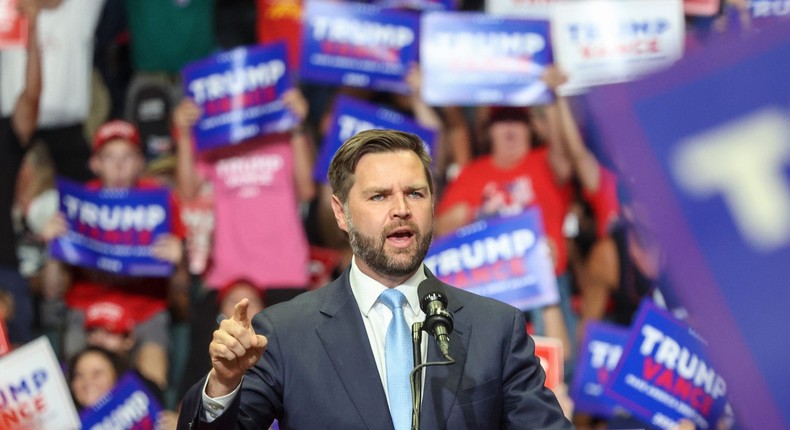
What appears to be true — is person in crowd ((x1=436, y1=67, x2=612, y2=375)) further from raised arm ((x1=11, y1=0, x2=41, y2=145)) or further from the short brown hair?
the short brown hair

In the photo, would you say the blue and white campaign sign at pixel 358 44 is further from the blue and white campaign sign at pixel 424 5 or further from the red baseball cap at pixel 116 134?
the red baseball cap at pixel 116 134

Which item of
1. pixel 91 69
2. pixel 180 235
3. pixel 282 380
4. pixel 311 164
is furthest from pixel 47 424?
pixel 282 380

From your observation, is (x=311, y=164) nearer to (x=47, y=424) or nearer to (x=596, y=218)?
(x=596, y=218)

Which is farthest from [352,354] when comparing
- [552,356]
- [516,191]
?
[516,191]

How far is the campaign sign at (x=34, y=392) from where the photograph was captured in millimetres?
4629

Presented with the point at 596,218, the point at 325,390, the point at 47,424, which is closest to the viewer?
the point at 325,390

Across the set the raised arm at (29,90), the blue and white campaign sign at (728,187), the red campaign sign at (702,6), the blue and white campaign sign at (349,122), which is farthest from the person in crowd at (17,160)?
the blue and white campaign sign at (728,187)

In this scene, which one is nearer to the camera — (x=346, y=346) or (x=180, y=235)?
(x=346, y=346)

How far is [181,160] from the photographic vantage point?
19.2 feet

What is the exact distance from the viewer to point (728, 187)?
115cm

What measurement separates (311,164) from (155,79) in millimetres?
1070

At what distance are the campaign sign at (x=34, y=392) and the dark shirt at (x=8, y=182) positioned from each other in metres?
0.90

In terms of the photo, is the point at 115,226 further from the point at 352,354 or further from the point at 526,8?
the point at 352,354

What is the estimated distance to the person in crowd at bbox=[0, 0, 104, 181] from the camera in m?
6.03
